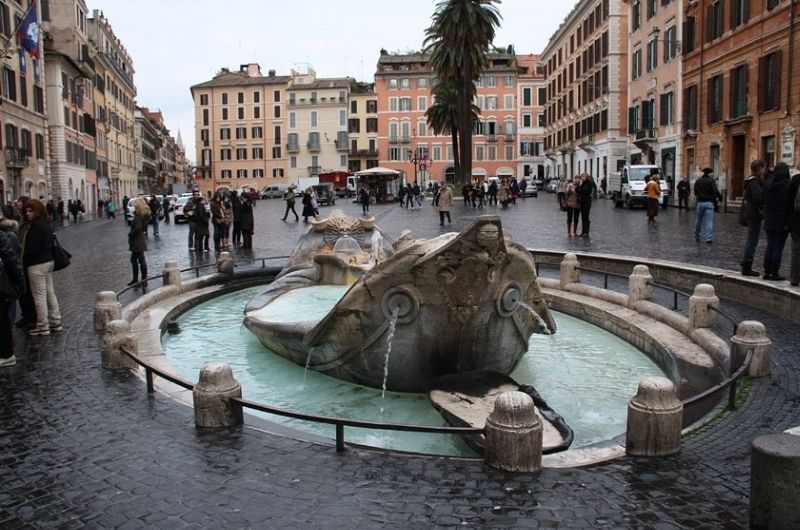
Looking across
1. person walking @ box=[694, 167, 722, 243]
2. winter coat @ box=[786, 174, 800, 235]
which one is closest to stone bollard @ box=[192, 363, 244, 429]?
winter coat @ box=[786, 174, 800, 235]

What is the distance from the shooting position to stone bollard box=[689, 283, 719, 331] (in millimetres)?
8062

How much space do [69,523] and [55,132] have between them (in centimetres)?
4930

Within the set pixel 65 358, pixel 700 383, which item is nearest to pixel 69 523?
pixel 65 358

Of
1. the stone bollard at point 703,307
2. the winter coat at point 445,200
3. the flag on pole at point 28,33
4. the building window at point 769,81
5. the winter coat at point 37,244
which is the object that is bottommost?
the stone bollard at point 703,307

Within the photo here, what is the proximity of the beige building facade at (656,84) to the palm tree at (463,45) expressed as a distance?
8.97 metres

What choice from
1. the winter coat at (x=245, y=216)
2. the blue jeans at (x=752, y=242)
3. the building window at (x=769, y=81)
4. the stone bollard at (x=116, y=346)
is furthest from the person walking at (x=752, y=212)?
the building window at (x=769, y=81)

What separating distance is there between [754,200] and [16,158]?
38.1m

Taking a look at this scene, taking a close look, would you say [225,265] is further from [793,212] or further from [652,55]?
[652,55]

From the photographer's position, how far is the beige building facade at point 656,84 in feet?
132

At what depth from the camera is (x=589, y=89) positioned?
58.9 meters

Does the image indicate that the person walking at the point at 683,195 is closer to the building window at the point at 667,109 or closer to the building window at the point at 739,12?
the building window at the point at 739,12

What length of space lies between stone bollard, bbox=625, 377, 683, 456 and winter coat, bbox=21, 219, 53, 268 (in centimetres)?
692

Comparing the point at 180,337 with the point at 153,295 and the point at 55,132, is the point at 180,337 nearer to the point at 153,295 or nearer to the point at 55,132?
the point at 153,295

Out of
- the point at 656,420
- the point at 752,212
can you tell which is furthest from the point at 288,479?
the point at 752,212
